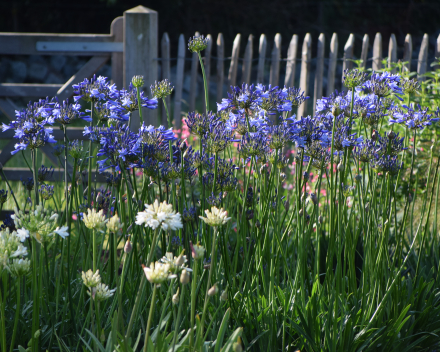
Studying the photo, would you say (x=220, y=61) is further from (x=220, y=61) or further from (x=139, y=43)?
(x=139, y=43)

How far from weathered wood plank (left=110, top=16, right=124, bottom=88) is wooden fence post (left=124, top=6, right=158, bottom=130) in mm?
57

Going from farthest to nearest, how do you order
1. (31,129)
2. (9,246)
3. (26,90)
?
1. (26,90)
2. (31,129)
3. (9,246)

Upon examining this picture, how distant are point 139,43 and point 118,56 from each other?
0.25 metres

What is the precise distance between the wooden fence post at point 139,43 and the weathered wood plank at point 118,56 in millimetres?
57

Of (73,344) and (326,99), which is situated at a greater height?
(326,99)

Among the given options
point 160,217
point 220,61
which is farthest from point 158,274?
point 220,61

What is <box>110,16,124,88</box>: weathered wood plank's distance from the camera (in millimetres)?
4407

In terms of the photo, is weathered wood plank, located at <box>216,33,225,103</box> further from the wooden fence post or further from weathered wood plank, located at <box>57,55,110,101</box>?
weathered wood plank, located at <box>57,55,110,101</box>

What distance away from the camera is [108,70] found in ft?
40.9

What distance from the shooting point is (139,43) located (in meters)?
4.49

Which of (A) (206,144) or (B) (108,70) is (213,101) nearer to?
(B) (108,70)

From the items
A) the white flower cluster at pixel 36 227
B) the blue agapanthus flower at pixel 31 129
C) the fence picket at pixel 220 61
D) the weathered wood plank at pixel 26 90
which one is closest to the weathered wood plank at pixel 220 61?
the fence picket at pixel 220 61

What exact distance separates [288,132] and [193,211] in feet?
1.65

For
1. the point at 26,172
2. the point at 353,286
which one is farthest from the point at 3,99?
the point at 353,286
